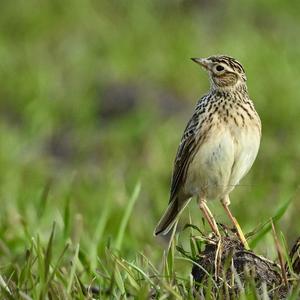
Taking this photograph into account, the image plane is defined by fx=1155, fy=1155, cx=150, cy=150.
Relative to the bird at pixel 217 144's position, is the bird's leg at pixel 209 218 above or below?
below

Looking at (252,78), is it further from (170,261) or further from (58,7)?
(170,261)

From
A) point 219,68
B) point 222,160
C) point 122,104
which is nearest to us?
point 222,160

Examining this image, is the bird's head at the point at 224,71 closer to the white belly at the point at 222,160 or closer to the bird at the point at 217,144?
the bird at the point at 217,144

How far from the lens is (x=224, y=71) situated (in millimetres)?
5859

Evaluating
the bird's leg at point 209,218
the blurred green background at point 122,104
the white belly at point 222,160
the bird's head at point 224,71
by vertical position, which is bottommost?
the blurred green background at point 122,104

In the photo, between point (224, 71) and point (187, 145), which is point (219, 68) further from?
point (187, 145)

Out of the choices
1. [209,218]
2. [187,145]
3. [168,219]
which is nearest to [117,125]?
[168,219]

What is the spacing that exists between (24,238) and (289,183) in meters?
2.84

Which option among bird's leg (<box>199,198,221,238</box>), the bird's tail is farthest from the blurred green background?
bird's leg (<box>199,198,221,238</box>)

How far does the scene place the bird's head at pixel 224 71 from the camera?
230 inches

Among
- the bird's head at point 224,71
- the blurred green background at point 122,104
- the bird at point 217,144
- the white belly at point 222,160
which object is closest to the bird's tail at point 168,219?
the bird at point 217,144

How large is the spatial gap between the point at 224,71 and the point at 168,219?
0.82 m

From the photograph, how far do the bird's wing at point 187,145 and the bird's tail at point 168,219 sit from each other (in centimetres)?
6

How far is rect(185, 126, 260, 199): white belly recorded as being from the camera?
18.5 ft
